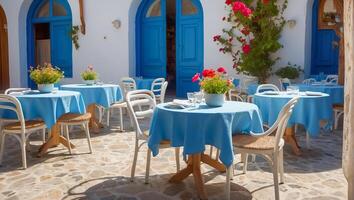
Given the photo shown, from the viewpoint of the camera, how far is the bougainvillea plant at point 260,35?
724 cm

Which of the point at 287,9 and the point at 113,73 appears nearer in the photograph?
the point at 287,9

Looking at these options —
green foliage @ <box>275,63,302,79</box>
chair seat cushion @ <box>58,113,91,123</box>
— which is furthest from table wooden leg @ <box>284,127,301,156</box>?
green foliage @ <box>275,63,302,79</box>

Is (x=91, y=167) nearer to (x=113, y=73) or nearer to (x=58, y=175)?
(x=58, y=175)

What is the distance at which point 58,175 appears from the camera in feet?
11.2

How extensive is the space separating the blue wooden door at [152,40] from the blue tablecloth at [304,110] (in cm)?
552

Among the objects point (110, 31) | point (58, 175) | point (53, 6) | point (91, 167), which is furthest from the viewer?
point (53, 6)

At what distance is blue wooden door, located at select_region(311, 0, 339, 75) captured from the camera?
285 inches

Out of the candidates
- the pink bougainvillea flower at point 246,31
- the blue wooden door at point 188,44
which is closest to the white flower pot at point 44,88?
the pink bougainvillea flower at point 246,31

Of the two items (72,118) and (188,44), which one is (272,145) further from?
(188,44)

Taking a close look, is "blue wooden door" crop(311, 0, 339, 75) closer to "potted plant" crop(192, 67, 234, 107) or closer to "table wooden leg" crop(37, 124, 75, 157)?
"potted plant" crop(192, 67, 234, 107)

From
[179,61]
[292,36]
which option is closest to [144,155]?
[292,36]

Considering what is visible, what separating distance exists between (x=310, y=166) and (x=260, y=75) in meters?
3.93

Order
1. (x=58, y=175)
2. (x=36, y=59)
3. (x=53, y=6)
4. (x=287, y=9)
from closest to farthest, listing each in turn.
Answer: (x=58, y=175) → (x=287, y=9) → (x=53, y=6) → (x=36, y=59)

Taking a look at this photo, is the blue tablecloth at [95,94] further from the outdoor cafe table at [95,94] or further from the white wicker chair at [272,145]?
the white wicker chair at [272,145]
